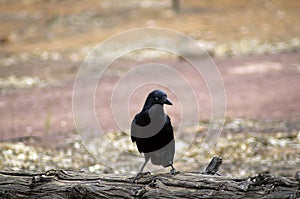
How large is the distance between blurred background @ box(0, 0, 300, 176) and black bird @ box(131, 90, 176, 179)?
3.38m

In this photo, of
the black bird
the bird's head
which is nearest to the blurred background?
the black bird

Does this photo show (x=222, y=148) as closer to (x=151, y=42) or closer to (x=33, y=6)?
(x=151, y=42)

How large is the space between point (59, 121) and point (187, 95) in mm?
2550

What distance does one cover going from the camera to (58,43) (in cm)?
1773

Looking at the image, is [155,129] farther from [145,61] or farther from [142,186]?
[145,61]

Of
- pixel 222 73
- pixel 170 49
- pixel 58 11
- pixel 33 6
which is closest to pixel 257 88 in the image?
pixel 222 73

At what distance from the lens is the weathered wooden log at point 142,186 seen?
384cm

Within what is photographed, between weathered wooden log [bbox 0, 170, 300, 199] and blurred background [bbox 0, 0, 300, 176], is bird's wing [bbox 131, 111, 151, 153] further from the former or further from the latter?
blurred background [bbox 0, 0, 300, 176]

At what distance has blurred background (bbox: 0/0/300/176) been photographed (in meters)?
8.53

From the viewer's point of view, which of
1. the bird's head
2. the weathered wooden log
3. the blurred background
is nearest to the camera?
the weathered wooden log

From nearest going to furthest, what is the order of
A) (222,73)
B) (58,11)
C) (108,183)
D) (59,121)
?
(108,183), (59,121), (222,73), (58,11)

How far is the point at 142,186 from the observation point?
4.21 m

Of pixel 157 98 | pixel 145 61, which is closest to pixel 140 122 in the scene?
pixel 157 98

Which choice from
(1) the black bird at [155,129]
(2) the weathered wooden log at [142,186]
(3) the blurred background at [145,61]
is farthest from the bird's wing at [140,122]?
(3) the blurred background at [145,61]
